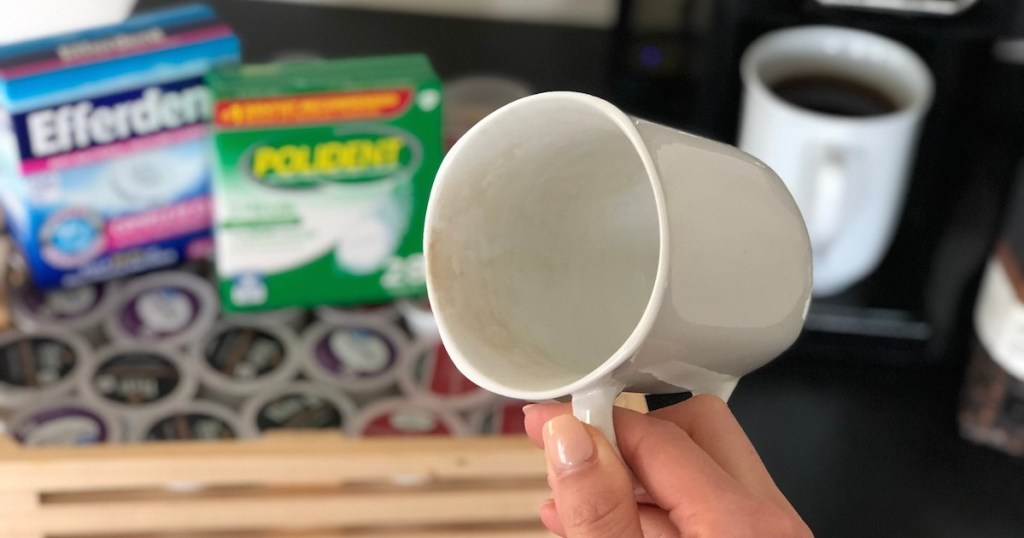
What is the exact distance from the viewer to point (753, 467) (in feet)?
1.90

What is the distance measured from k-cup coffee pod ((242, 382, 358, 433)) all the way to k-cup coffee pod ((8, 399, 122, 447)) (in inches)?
4.0

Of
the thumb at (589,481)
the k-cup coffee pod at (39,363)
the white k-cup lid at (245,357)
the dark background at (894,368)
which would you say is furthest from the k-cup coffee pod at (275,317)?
the thumb at (589,481)

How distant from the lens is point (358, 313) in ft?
3.10

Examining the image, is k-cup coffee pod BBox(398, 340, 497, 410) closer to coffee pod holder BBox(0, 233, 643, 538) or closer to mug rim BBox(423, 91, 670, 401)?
coffee pod holder BBox(0, 233, 643, 538)

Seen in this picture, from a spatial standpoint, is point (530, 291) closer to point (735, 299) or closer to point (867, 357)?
point (735, 299)

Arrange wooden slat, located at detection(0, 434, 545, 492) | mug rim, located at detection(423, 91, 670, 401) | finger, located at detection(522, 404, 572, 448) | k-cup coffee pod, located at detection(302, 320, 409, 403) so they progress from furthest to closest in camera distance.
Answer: k-cup coffee pod, located at detection(302, 320, 409, 403), wooden slat, located at detection(0, 434, 545, 492), finger, located at detection(522, 404, 572, 448), mug rim, located at detection(423, 91, 670, 401)

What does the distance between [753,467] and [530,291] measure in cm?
15

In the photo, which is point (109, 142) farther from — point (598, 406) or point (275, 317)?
point (598, 406)

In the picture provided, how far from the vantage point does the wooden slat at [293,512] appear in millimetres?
805

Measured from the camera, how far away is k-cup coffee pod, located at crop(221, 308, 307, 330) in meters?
0.93

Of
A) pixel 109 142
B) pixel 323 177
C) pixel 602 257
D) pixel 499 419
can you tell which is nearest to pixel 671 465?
pixel 602 257

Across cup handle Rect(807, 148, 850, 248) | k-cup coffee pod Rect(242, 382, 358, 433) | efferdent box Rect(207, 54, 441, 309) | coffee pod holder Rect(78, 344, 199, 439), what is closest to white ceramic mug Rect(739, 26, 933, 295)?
cup handle Rect(807, 148, 850, 248)

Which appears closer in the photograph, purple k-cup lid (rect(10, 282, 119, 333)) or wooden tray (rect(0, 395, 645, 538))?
wooden tray (rect(0, 395, 645, 538))

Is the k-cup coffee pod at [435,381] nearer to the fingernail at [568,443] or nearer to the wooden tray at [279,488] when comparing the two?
the wooden tray at [279,488]
